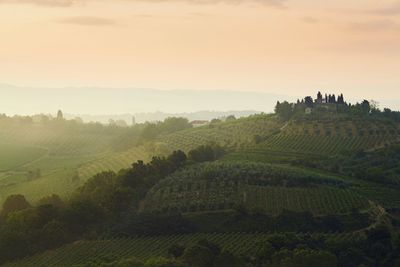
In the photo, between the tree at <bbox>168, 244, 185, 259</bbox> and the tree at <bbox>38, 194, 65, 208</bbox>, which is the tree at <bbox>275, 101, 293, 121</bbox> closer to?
the tree at <bbox>38, 194, 65, 208</bbox>

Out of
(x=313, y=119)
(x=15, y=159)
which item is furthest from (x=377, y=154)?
(x=15, y=159)

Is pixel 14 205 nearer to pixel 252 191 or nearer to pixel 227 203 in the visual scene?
pixel 227 203

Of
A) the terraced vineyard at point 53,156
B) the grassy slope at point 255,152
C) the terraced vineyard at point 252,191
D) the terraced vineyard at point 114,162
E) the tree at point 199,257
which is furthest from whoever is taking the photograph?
the terraced vineyard at point 114,162

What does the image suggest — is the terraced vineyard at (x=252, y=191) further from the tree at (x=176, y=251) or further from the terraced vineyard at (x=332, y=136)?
the terraced vineyard at (x=332, y=136)

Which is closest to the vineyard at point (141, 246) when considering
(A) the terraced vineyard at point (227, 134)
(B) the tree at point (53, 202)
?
(B) the tree at point (53, 202)

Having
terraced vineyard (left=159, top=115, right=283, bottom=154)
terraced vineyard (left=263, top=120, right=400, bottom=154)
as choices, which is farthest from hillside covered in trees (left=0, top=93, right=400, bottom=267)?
terraced vineyard (left=159, top=115, right=283, bottom=154)

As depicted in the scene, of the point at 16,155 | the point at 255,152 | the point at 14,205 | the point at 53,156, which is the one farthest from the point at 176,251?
the point at 53,156

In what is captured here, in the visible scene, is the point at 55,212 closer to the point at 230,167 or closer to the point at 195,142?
the point at 230,167
